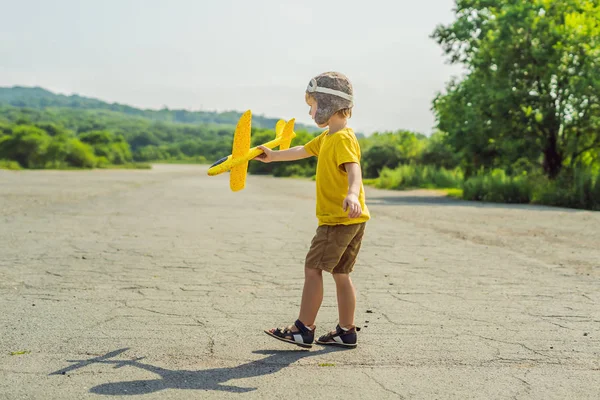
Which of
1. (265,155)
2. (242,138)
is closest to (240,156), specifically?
(242,138)

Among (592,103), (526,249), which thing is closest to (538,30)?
(592,103)

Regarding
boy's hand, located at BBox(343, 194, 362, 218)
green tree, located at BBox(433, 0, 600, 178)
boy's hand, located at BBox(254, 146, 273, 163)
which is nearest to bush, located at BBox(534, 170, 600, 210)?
green tree, located at BBox(433, 0, 600, 178)

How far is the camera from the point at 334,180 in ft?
13.8

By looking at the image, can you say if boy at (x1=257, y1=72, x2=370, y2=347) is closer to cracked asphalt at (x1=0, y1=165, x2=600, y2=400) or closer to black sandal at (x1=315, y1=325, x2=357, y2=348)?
black sandal at (x1=315, y1=325, x2=357, y2=348)

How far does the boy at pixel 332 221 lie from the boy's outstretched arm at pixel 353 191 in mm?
70

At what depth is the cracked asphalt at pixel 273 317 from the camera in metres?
3.48

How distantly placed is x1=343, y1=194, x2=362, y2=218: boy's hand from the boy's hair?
2.05ft

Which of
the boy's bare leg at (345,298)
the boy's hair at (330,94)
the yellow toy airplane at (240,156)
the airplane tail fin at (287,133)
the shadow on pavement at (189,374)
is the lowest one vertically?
the shadow on pavement at (189,374)

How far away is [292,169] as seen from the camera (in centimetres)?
5809

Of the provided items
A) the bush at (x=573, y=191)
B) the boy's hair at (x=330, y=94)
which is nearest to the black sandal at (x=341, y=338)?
the boy's hair at (x=330, y=94)

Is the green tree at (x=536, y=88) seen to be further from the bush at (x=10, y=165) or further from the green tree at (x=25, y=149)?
the green tree at (x=25, y=149)

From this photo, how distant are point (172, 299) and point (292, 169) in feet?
173

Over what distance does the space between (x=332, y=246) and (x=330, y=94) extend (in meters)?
0.93

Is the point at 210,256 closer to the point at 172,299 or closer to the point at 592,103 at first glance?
the point at 172,299
